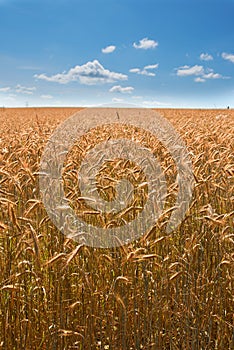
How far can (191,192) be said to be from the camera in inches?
133

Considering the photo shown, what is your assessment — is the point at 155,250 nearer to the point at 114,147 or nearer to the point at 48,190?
the point at 48,190

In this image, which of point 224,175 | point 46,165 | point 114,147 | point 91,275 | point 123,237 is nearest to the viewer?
point 91,275

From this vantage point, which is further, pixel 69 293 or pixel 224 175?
pixel 224 175

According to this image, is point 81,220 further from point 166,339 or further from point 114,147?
point 114,147

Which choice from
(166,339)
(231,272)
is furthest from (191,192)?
(166,339)

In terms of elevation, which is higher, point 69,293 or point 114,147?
point 114,147

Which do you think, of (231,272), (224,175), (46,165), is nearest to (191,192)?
(224,175)

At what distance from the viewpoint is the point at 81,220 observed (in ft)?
10.1

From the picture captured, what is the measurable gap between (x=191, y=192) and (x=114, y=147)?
2.11 meters

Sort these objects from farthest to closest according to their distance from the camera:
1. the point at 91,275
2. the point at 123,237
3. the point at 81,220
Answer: the point at 81,220
the point at 123,237
the point at 91,275

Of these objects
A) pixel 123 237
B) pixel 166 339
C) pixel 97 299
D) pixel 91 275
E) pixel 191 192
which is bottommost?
pixel 166 339

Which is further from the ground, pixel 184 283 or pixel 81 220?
pixel 81 220

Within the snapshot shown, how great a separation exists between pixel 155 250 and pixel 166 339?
1.96 feet

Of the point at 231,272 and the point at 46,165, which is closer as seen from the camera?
the point at 231,272
